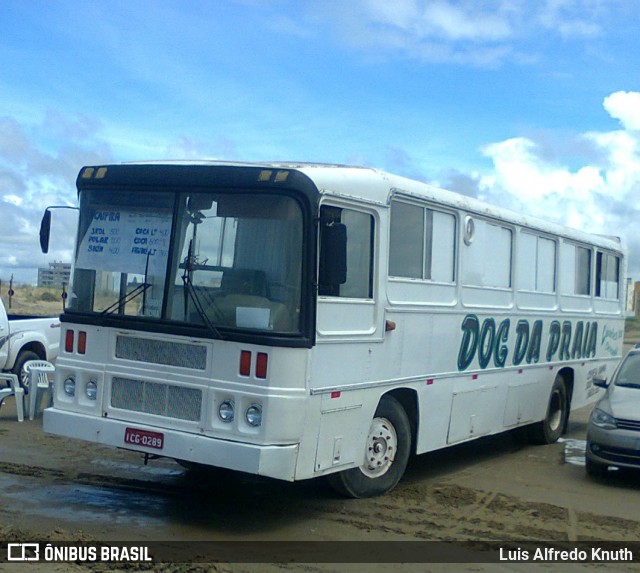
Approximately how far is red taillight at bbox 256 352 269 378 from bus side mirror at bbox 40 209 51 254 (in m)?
2.64

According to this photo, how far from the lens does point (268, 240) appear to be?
726 centimetres

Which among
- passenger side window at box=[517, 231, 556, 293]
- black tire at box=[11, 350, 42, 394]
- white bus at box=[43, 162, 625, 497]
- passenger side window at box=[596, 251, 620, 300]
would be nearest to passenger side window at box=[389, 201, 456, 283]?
white bus at box=[43, 162, 625, 497]

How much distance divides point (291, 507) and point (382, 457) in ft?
3.17

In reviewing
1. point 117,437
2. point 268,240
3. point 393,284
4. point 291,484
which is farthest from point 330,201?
point 291,484

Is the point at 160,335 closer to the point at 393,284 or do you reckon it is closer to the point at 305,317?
the point at 305,317

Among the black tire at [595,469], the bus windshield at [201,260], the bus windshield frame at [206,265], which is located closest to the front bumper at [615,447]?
the black tire at [595,469]

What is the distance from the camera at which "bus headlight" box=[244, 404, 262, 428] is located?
23.0 feet

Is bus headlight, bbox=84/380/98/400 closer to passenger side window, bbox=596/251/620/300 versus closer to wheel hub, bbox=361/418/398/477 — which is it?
wheel hub, bbox=361/418/398/477

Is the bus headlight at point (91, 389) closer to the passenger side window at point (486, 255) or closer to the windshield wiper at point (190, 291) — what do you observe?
the windshield wiper at point (190, 291)

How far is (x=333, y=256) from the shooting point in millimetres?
7207

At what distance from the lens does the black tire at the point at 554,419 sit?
41.3ft

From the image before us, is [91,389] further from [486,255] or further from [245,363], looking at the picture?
[486,255]

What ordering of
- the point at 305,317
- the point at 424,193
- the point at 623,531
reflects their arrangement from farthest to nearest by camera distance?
the point at 424,193 < the point at 623,531 < the point at 305,317

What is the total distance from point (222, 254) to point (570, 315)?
7123 mm
